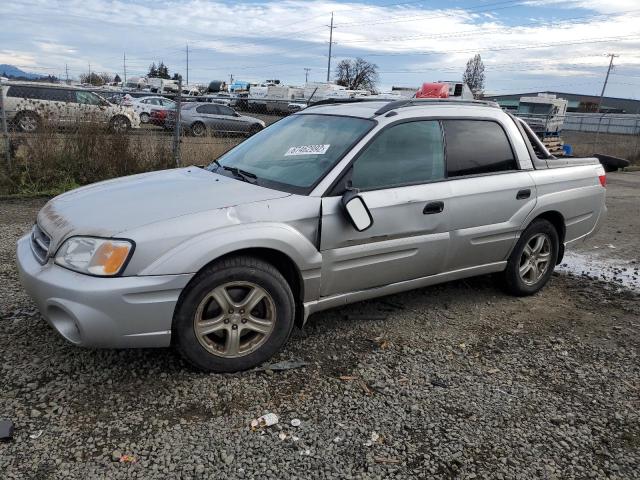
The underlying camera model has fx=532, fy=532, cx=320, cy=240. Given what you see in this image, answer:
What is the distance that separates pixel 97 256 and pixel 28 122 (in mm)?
6631

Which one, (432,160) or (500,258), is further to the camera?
(500,258)

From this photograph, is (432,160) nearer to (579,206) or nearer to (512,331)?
(512,331)

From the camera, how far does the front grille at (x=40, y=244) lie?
10.3 feet

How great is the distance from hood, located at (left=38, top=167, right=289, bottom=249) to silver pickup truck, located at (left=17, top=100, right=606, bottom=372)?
16mm

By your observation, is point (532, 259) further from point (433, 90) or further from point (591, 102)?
point (591, 102)

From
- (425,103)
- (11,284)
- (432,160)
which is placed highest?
(425,103)

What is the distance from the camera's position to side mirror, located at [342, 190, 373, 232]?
3.39m

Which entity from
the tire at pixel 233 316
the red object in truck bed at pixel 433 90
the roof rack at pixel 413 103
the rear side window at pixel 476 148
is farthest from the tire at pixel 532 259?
the red object in truck bed at pixel 433 90

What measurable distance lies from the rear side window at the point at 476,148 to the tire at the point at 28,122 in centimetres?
671

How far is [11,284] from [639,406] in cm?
473

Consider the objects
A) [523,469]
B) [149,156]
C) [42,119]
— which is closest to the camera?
[523,469]

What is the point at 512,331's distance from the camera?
164 inches

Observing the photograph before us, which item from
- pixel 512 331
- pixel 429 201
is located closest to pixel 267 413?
pixel 429 201

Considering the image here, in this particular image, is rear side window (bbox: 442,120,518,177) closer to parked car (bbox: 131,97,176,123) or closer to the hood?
the hood
